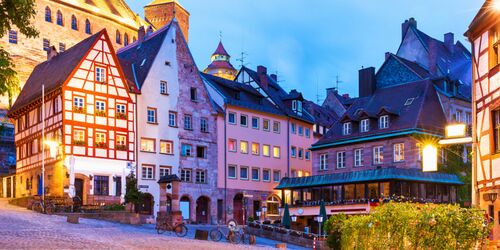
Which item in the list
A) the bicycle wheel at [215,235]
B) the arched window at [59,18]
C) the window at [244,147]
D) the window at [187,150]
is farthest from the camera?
the arched window at [59,18]

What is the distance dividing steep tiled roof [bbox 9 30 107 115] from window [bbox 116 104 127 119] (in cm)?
442

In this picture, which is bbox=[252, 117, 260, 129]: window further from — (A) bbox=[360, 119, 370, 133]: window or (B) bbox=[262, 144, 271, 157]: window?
(A) bbox=[360, 119, 370, 133]: window

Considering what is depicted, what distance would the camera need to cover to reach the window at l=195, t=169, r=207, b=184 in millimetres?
Answer: 61838

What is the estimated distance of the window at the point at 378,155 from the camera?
57188mm

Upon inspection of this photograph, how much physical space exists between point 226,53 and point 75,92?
276ft

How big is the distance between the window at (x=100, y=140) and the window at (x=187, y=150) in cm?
847

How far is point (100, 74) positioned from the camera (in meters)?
54.0

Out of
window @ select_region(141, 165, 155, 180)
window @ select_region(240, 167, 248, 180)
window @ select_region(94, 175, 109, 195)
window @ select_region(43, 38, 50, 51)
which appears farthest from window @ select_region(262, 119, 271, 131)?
window @ select_region(43, 38, 50, 51)

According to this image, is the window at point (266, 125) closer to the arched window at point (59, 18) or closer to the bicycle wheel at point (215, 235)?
the bicycle wheel at point (215, 235)

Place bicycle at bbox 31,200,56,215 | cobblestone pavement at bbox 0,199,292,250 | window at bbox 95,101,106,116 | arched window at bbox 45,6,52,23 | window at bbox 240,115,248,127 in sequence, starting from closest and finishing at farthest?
cobblestone pavement at bbox 0,199,292,250
bicycle at bbox 31,200,56,215
window at bbox 95,101,106,116
window at bbox 240,115,248,127
arched window at bbox 45,6,52,23

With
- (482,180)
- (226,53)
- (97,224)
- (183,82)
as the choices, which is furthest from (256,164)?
(226,53)

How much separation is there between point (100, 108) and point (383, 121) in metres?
20.6

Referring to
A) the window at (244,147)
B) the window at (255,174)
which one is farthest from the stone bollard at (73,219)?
the window at (255,174)

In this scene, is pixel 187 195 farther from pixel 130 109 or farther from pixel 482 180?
pixel 482 180
